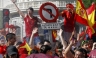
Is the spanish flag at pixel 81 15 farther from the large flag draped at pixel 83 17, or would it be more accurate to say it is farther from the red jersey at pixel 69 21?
the red jersey at pixel 69 21

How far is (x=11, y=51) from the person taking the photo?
759 cm

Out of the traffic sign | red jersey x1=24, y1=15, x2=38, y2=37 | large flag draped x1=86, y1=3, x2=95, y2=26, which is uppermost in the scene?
the traffic sign

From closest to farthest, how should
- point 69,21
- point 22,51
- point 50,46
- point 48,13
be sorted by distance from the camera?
point 50,46, point 22,51, point 48,13, point 69,21

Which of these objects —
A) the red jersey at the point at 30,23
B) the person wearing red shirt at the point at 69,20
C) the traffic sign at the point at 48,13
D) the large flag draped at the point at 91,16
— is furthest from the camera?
the person wearing red shirt at the point at 69,20

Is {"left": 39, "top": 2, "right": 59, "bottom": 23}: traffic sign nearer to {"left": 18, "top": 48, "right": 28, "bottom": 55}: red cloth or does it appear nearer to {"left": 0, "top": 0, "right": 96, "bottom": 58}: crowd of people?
{"left": 0, "top": 0, "right": 96, "bottom": 58}: crowd of people

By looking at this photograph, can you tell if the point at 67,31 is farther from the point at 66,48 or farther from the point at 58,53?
the point at 66,48

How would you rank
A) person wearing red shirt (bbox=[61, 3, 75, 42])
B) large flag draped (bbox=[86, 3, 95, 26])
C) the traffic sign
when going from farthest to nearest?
person wearing red shirt (bbox=[61, 3, 75, 42])
large flag draped (bbox=[86, 3, 95, 26])
the traffic sign

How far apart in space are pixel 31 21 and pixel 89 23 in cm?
158

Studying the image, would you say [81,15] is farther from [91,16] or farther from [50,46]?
[50,46]

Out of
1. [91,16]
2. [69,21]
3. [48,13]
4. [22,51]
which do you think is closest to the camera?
[22,51]

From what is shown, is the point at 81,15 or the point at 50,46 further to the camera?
the point at 81,15

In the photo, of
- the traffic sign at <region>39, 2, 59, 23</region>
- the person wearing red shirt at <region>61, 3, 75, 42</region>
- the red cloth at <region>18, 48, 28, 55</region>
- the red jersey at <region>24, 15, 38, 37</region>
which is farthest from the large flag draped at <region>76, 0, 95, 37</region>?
the red cloth at <region>18, 48, 28, 55</region>

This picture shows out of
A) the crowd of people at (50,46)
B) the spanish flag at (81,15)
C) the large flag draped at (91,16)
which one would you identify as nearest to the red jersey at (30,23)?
the crowd of people at (50,46)

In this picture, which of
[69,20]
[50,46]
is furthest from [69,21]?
[50,46]
